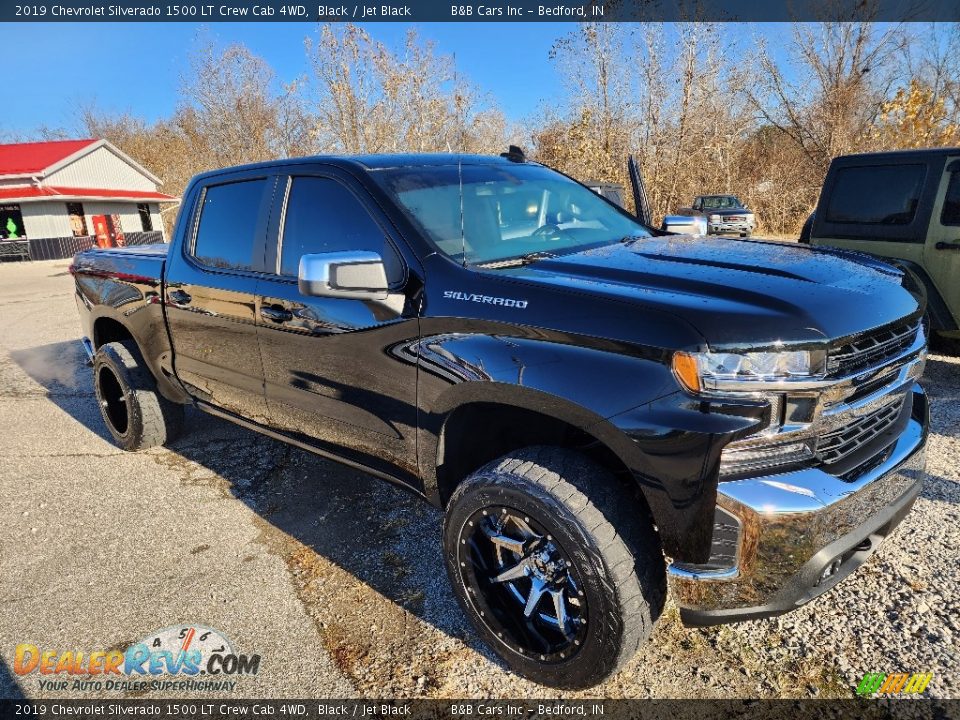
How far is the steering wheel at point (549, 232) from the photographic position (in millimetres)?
2930

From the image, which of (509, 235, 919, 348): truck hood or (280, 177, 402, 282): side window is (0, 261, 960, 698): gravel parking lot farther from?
(280, 177, 402, 282): side window

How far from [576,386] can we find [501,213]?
1240 millimetres

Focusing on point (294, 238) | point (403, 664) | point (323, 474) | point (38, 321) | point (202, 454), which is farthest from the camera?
point (38, 321)

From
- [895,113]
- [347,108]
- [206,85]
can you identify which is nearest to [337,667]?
[347,108]

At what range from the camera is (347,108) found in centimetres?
2033

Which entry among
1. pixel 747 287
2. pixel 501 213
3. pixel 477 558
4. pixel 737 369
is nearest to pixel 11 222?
pixel 501 213

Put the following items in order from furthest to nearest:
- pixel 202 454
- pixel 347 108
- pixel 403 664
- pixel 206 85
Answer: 1. pixel 206 85
2. pixel 347 108
3. pixel 202 454
4. pixel 403 664

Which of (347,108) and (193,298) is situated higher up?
(347,108)

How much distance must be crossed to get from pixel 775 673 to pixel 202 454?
390cm

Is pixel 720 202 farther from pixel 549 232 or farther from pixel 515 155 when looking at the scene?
pixel 549 232

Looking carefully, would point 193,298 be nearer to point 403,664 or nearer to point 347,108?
point 403,664

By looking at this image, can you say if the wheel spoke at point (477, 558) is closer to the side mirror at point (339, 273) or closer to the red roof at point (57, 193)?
the side mirror at point (339, 273)

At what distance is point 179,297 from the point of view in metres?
3.81

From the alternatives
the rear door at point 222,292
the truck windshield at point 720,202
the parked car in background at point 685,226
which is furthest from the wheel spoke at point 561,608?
the truck windshield at point 720,202
